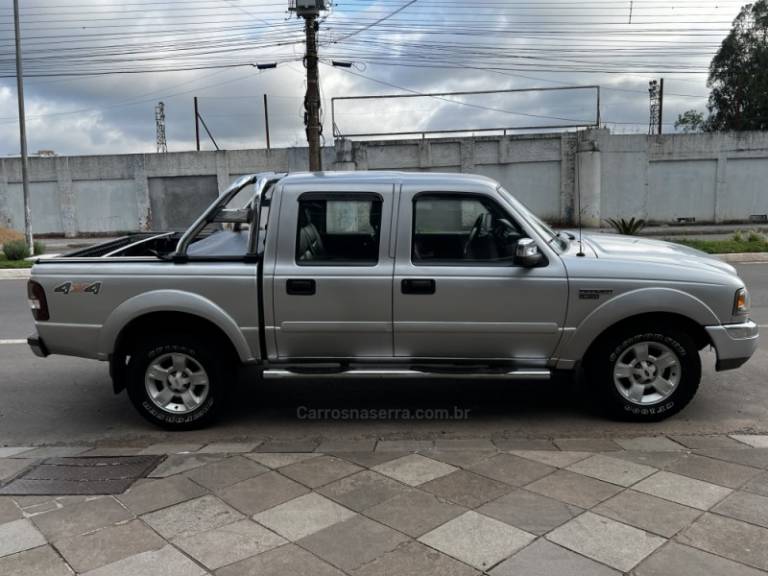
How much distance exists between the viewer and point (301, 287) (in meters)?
4.61

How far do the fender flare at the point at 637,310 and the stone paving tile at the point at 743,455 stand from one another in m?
0.88

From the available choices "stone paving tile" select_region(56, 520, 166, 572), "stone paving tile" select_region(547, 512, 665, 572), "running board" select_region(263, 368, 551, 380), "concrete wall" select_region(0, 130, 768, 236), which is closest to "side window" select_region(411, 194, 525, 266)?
"running board" select_region(263, 368, 551, 380)

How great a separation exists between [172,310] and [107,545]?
1845 millimetres

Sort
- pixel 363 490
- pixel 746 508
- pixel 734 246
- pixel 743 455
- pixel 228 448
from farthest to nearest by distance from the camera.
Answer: pixel 734 246, pixel 228 448, pixel 743 455, pixel 363 490, pixel 746 508

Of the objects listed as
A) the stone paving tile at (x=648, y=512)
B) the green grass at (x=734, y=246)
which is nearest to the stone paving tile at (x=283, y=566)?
the stone paving tile at (x=648, y=512)

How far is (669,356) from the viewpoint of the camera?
184 inches

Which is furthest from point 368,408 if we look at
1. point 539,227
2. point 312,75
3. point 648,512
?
point 312,75

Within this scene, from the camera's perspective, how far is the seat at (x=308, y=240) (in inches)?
185

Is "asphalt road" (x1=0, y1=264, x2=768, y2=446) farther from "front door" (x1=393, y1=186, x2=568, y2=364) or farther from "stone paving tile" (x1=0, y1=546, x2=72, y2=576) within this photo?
"stone paving tile" (x1=0, y1=546, x2=72, y2=576)

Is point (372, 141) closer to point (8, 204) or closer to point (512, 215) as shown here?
point (8, 204)

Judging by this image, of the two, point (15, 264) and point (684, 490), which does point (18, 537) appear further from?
point (15, 264)

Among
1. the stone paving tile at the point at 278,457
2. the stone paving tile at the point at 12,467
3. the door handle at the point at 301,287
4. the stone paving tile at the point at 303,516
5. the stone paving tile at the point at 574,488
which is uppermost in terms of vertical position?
the door handle at the point at 301,287

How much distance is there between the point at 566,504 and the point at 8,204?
30.4m

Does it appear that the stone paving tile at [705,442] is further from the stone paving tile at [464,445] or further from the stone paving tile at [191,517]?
the stone paving tile at [191,517]
